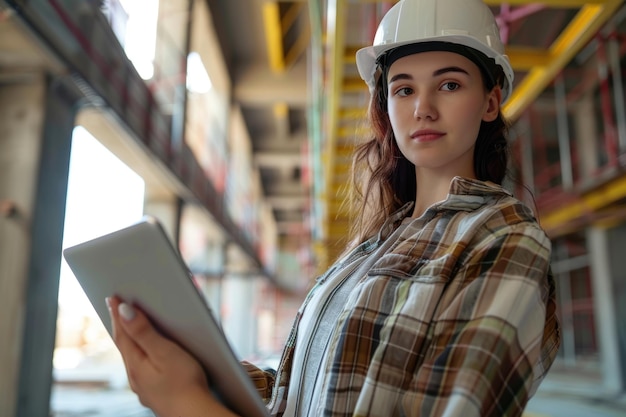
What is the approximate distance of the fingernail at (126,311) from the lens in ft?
3.35

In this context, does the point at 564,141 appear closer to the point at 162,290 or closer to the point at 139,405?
the point at 139,405

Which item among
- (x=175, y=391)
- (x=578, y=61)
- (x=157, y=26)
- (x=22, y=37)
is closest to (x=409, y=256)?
(x=175, y=391)

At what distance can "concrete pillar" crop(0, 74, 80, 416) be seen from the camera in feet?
12.4

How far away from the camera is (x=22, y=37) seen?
365 centimetres

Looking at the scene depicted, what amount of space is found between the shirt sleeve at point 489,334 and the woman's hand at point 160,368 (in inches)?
15.0

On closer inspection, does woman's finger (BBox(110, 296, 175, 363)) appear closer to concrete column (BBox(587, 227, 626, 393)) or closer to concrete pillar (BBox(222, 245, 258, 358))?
concrete column (BBox(587, 227, 626, 393))

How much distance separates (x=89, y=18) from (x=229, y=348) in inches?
170

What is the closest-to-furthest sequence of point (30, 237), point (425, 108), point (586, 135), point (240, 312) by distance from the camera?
point (425, 108)
point (30, 237)
point (586, 135)
point (240, 312)

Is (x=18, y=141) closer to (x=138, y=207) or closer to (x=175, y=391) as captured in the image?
(x=175, y=391)

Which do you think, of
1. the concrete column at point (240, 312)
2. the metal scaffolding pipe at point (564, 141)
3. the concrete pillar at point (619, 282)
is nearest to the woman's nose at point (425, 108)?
the metal scaffolding pipe at point (564, 141)

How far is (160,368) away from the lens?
1051 millimetres

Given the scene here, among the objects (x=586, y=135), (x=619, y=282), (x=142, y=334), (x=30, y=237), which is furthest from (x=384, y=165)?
(x=586, y=135)

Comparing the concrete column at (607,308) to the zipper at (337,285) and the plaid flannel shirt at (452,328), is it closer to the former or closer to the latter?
the zipper at (337,285)

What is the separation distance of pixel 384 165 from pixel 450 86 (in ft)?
1.35
